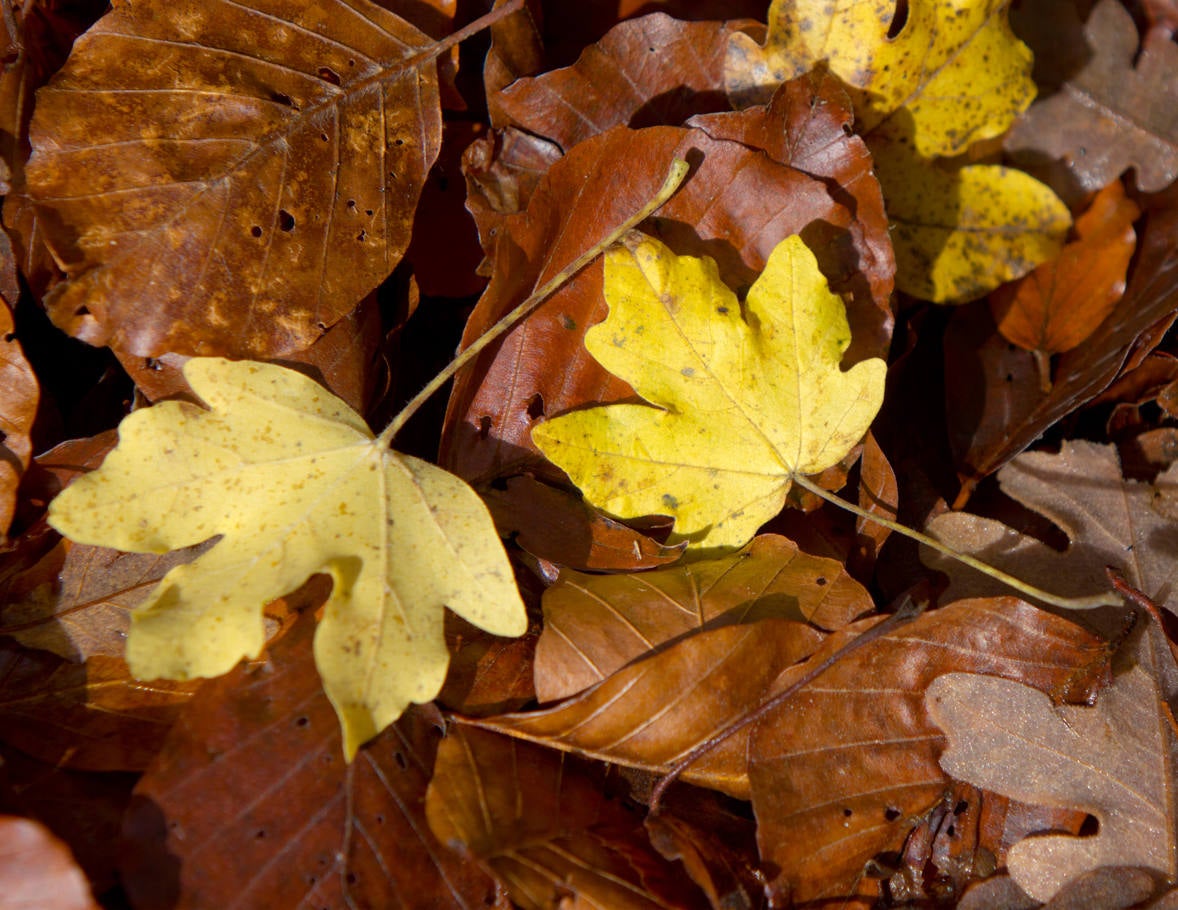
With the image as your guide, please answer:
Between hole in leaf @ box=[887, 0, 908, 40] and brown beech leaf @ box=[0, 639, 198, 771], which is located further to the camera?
hole in leaf @ box=[887, 0, 908, 40]

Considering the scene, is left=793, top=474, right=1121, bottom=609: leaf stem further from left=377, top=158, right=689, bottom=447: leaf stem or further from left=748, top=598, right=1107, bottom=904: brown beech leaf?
left=377, top=158, right=689, bottom=447: leaf stem

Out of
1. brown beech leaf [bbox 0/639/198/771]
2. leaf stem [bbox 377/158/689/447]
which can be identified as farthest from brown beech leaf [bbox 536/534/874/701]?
brown beech leaf [bbox 0/639/198/771]

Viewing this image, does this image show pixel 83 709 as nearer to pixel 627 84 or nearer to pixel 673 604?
pixel 673 604

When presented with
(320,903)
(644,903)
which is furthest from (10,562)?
(644,903)

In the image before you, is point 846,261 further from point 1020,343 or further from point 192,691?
point 192,691

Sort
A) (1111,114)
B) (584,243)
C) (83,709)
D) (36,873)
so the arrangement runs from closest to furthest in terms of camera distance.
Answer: (36,873) → (83,709) → (584,243) → (1111,114)

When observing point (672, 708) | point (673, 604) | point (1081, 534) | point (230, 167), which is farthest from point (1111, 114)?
point (230, 167)
